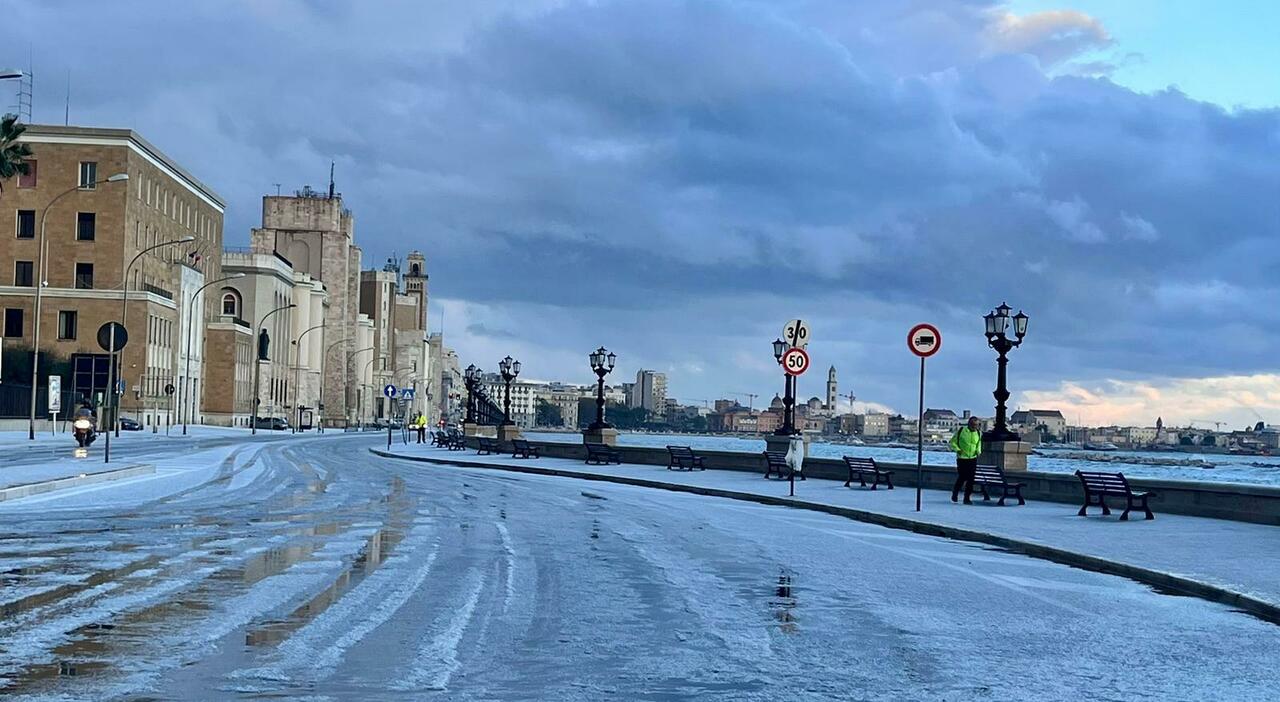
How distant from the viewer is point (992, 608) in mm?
13039

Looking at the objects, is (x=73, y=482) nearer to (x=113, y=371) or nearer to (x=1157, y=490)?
(x=1157, y=490)

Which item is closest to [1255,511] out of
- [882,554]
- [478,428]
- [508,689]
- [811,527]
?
[811,527]

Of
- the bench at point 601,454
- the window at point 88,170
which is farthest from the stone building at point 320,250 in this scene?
the bench at point 601,454

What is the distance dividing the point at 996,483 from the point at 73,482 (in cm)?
1860

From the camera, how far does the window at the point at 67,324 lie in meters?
107

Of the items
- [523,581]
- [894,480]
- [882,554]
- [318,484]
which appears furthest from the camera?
[894,480]

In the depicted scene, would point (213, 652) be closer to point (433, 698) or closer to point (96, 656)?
point (96, 656)

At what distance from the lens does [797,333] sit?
3653 centimetres

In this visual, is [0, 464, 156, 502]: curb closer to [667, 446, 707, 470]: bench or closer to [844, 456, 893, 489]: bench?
[667, 446, 707, 470]: bench

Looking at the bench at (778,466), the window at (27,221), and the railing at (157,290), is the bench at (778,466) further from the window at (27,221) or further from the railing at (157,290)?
the railing at (157,290)

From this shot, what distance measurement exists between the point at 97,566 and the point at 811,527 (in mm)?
12424

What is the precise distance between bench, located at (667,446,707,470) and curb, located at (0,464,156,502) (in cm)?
1747

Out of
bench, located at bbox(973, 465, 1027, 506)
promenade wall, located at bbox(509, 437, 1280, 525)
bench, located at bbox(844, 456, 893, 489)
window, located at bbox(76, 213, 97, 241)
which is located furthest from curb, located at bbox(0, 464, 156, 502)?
window, located at bbox(76, 213, 97, 241)

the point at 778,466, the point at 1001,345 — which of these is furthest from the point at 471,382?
the point at 1001,345
